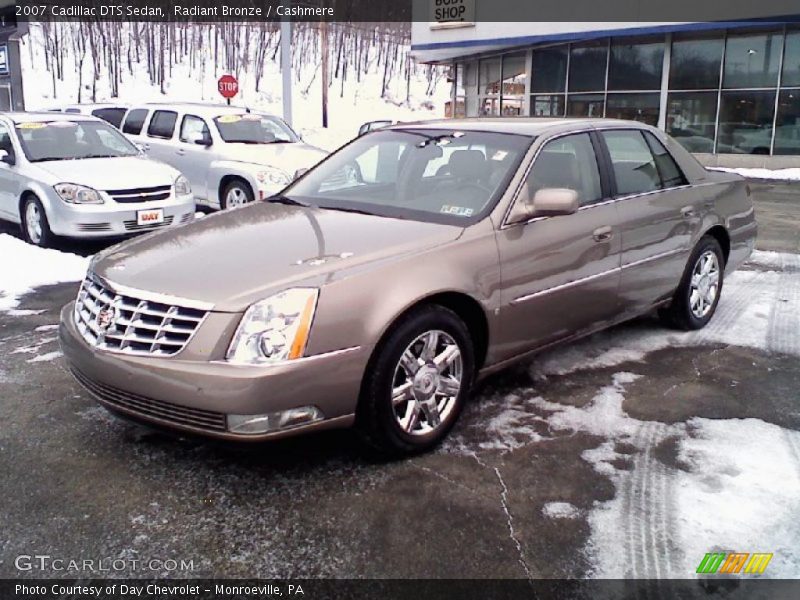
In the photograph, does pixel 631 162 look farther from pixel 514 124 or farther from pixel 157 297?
pixel 157 297

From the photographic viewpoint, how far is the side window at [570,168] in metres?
4.21

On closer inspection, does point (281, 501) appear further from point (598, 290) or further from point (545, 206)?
point (598, 290)

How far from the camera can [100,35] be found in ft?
135

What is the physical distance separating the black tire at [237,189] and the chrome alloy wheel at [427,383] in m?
6.80

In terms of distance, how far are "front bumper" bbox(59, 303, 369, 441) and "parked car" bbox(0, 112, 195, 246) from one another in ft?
18.0

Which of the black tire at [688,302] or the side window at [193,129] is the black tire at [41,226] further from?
the black tire at [688,302]

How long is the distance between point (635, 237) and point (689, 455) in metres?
1.59

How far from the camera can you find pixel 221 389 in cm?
295

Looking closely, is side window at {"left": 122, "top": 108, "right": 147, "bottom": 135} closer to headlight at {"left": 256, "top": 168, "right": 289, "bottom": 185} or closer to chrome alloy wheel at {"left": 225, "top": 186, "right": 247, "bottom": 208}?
chrome alloy wheel at {"left": 225, "top": 186, "right": 247, "bottom": 208}

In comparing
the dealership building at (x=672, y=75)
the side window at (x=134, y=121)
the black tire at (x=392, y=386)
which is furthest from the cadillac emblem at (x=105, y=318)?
the dealership building at (x=672, y=75)

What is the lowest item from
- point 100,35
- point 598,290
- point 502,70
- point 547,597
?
point 547,597

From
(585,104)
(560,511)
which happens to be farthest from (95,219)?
(585,104)

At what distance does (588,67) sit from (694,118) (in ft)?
12.5

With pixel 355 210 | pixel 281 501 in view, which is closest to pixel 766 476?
pixel 281 501
